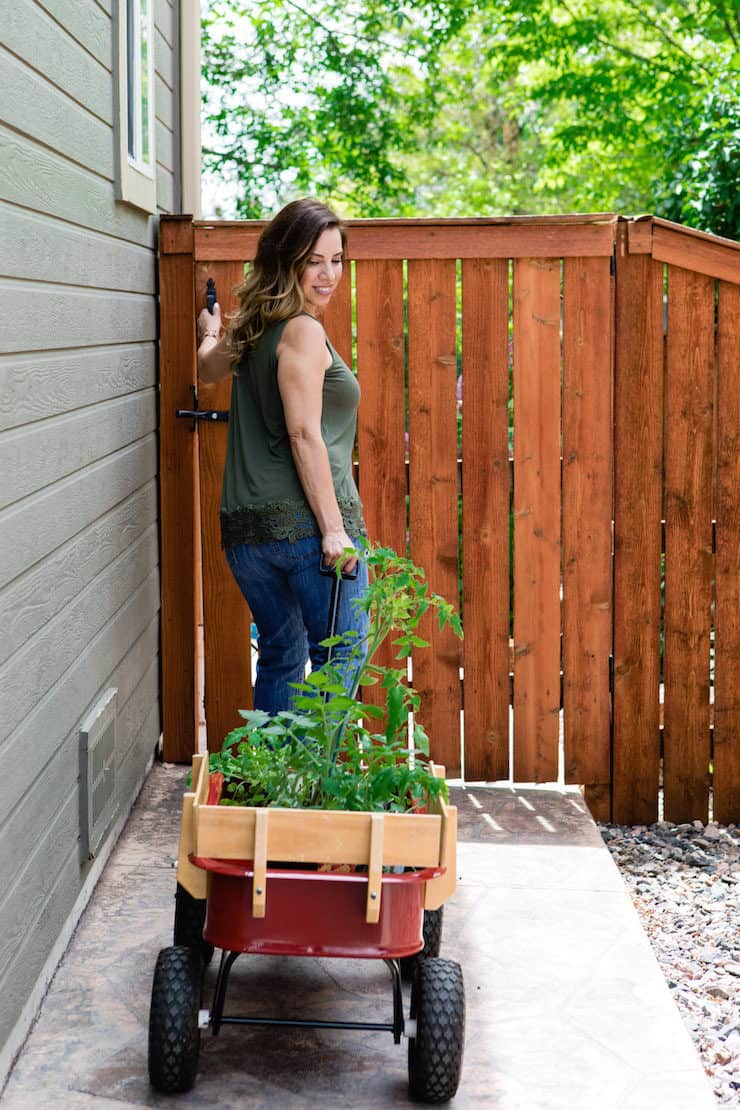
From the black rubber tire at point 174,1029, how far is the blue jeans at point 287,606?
90cm

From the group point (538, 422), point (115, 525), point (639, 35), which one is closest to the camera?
point (115, 525)

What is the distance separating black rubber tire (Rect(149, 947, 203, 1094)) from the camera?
90.7 inches

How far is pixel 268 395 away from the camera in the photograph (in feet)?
10.6

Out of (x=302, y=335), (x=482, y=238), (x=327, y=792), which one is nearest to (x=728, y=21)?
(x=482, y=238)

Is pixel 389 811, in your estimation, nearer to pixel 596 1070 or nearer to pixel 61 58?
pixel 596 1070

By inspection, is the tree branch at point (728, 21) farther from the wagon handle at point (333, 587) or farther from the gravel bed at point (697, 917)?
the wagon handle at point (333, 587)

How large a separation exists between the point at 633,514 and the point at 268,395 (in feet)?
4.94

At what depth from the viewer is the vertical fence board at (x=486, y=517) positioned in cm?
416

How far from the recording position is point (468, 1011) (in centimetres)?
274

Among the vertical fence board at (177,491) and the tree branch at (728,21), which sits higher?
the tree branch at (728,21)

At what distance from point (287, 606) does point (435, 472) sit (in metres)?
1.02

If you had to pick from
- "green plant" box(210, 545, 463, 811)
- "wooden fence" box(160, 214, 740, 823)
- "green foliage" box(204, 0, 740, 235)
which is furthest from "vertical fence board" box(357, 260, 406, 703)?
"green foliage" box(204, 0, 740, 235)

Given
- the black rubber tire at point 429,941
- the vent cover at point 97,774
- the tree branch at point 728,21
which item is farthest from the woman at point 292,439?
the tree branch at point 728,21

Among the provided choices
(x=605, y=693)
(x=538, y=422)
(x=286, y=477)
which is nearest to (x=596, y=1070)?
(x=286, y=477)
